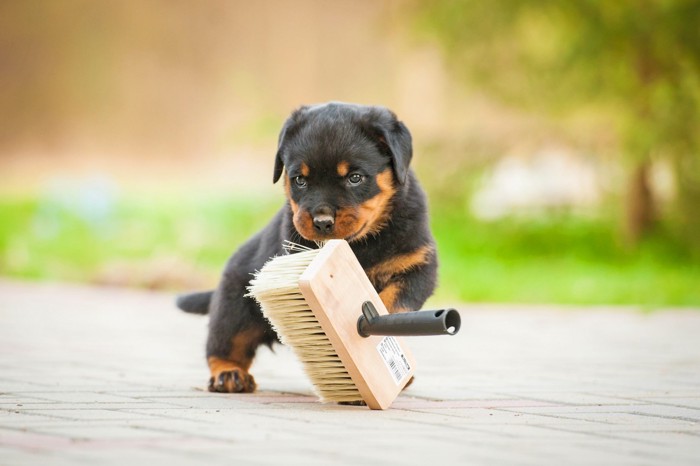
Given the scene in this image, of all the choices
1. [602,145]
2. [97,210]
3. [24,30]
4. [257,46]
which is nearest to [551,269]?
[602,145]

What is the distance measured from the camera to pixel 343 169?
Answer: 3365mm

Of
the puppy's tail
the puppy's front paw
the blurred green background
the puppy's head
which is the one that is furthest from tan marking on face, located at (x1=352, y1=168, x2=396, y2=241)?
the blurred green background

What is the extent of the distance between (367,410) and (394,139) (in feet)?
3.00

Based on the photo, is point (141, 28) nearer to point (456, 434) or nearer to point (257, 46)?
point (257, 46)

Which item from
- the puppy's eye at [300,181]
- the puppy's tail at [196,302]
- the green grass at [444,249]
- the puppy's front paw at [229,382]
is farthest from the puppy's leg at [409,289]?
the green grass at [444,249]

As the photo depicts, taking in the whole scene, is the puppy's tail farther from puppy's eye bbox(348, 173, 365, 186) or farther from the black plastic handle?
the black plastic handle

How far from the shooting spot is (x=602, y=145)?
1002 cm

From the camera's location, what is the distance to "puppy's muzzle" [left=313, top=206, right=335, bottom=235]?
3248 mm

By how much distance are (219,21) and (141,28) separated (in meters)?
0.83

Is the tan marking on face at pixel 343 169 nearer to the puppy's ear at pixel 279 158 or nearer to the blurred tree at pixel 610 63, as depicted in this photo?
the puppy's ear at pixel 279 158

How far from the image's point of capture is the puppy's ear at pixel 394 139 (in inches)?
137

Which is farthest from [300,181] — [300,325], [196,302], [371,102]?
[371,102]

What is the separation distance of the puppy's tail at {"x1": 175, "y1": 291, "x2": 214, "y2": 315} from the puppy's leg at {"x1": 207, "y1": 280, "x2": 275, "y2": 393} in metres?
0.39

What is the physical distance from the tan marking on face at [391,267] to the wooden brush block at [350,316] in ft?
0.92
